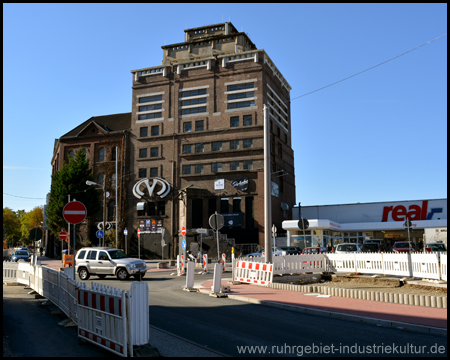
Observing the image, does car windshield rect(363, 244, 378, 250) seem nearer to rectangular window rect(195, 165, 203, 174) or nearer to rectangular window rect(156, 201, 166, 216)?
rectangular window rect(195, 165, 203, 174)

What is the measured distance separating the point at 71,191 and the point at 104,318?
43.7 metres

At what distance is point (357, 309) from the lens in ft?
35.9

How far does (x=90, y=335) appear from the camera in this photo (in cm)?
748

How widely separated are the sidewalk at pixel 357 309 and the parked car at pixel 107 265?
7417 mm

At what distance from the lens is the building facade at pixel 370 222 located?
144ft

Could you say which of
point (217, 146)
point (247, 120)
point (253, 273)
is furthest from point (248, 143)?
point (253, 273)

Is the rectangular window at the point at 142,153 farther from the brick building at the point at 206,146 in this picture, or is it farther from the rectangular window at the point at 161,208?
the rectangular window at the point at 161,208

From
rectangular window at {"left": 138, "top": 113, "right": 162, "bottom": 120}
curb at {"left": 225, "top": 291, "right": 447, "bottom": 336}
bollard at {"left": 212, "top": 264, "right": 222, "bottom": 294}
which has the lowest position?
curb at {"left": 225, "top": 291, "right": 447, "bottom": 336}

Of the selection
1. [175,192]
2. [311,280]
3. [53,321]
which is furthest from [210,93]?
[53,321]

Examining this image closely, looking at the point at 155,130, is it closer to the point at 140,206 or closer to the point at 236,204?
the point at 140,206

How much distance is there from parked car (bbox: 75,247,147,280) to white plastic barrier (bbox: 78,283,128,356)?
12.9 meters

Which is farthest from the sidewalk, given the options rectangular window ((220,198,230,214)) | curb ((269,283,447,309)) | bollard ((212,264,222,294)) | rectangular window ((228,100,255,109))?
rectangular window ((228,100,255,109))

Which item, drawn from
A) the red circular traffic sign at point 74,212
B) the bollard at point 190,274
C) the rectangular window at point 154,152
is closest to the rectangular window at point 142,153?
the rectangular window at point 154,152

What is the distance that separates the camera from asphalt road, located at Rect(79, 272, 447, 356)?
706 centimetres
